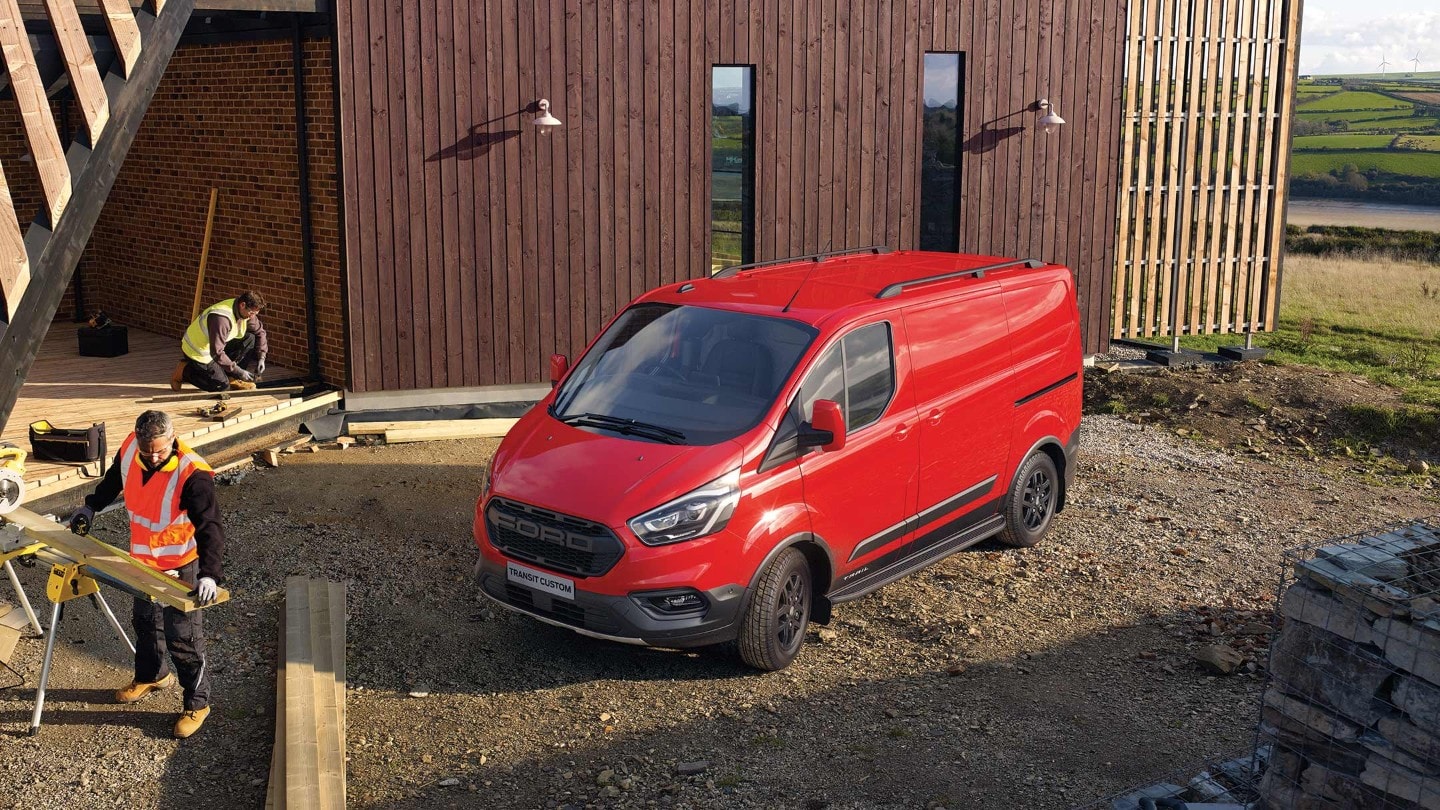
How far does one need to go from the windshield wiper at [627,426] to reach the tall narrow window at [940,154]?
26.3ft

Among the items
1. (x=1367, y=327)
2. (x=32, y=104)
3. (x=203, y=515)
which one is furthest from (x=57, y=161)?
(x=1367, y=327)

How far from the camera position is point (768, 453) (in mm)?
7641

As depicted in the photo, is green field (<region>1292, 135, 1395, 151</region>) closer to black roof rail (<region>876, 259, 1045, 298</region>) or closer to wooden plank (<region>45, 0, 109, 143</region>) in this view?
black roof rail (<region>876, 259, 1045, 298</region>)

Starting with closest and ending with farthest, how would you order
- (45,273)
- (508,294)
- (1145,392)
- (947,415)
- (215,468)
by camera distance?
(45,273) → (947,415) → (215,468) → (508,294) → (1145,392)

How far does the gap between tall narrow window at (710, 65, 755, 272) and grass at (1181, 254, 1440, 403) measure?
22.5 ft

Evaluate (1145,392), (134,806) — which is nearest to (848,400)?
(134,806)

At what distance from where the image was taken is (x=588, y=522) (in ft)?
24.1

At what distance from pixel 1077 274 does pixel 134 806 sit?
1241 cm

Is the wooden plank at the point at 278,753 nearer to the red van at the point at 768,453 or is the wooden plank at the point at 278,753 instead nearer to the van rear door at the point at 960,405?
the red van at the point at 768,453

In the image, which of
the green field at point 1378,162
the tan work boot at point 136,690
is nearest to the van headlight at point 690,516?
the tan work boot at point 136,690

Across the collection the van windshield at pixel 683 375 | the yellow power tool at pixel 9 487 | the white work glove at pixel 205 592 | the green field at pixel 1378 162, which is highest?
the van windshield at pixel 683 375

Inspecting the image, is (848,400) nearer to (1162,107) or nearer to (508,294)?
(508,294)

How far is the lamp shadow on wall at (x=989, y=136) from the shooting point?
1516 centimetres

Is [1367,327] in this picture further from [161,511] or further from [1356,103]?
[1356,103]
